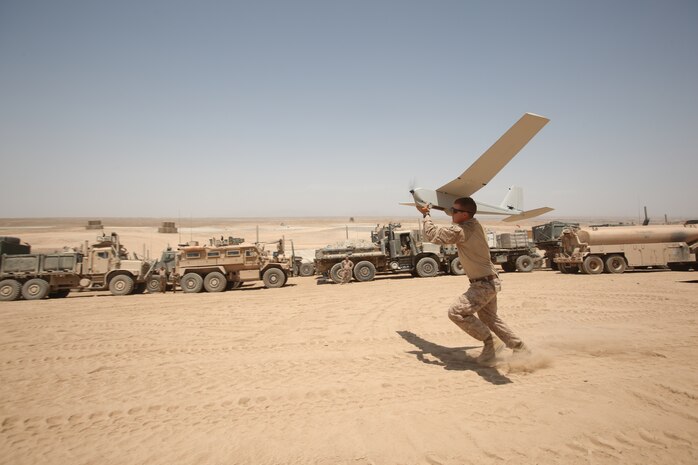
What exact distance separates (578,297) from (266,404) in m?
8.21

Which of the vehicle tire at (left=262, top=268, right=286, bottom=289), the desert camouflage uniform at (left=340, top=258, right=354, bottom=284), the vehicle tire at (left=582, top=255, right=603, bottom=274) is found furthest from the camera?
the desert camouflage uniform at (left=340, top=258, right=354, bottom=284)

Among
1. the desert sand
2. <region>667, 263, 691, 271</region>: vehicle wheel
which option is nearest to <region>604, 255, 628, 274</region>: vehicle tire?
<region>667, 263, 691, 271</region>: vehicle wheel

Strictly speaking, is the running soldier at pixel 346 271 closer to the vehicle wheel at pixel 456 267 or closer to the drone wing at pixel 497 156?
the vehicle wheel at pixel 456 267

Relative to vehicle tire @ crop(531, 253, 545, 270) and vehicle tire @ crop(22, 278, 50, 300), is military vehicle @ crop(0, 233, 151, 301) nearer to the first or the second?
vehicle tire @ crop(22, 278, 50, 300)

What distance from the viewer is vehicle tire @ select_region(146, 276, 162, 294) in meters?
13.7

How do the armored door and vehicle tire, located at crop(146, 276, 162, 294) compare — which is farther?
vehicle tire, located at crop(146, 276, 162, 294)

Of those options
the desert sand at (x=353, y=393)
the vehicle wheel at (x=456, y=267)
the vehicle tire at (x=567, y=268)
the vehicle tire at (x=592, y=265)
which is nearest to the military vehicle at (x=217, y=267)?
the desert sand at (x=353, y=393)

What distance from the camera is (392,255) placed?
1611 cm

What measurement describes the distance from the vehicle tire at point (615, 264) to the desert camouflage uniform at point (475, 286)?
544 inches

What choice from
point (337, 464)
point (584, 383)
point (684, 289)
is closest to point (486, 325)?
point (584, 383)

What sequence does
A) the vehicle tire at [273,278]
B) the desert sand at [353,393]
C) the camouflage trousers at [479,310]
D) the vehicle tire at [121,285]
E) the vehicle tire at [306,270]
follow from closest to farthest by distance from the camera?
the desert sand at [353,393], the camouflage trousers at [479,310], the vehicle tire at [121,285], the vehicle tire at [273,278], the vehicle tire at [306,270]

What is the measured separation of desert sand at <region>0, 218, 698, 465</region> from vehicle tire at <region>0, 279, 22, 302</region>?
8.52m

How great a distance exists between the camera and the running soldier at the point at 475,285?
3.80 m

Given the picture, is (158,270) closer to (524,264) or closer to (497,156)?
(497,156)
